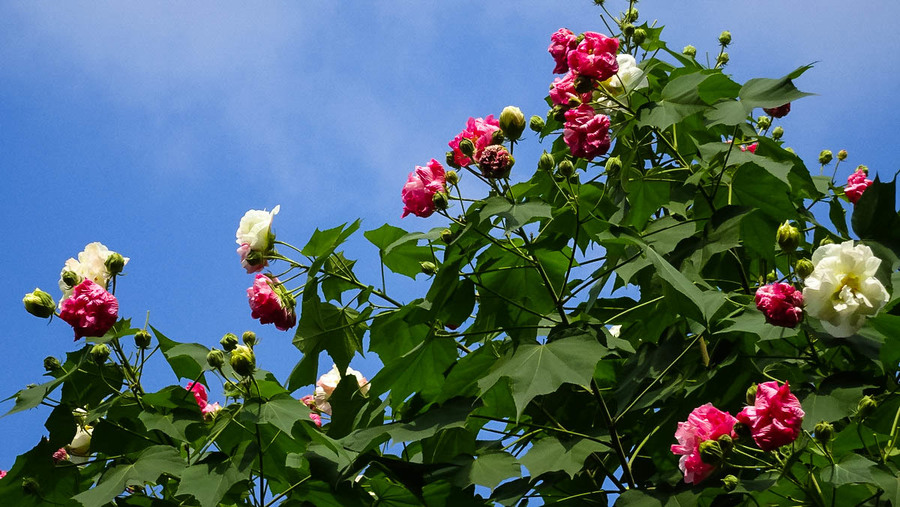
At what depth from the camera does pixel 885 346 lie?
8.21 feet

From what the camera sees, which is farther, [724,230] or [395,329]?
[395,329]

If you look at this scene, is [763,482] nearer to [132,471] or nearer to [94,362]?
[132,471]

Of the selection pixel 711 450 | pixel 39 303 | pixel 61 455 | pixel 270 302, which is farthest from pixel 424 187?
pixel 61 455

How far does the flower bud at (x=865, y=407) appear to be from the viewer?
7.73 feet

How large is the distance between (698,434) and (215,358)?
5.05 feet

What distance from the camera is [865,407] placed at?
2.37m

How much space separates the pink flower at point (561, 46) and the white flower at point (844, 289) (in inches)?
51.0

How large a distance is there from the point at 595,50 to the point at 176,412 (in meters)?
1.90

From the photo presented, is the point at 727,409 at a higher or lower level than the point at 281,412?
lower

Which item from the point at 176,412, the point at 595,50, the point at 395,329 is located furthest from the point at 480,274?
the point at 176,412

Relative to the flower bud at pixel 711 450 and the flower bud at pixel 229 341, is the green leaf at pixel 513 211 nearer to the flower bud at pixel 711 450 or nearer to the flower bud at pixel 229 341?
the flower bud at pixel 711 450

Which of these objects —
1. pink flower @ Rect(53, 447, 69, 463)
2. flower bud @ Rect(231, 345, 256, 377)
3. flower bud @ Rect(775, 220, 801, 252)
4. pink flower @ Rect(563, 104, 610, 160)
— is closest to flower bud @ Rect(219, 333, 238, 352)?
flower bud @ Rect(231, 345, 256, 377)

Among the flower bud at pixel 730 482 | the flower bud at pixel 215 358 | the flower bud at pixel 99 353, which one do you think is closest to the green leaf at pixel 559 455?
the flower bud at pixel 730 482

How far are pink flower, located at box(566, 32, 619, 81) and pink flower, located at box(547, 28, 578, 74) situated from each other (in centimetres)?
17
